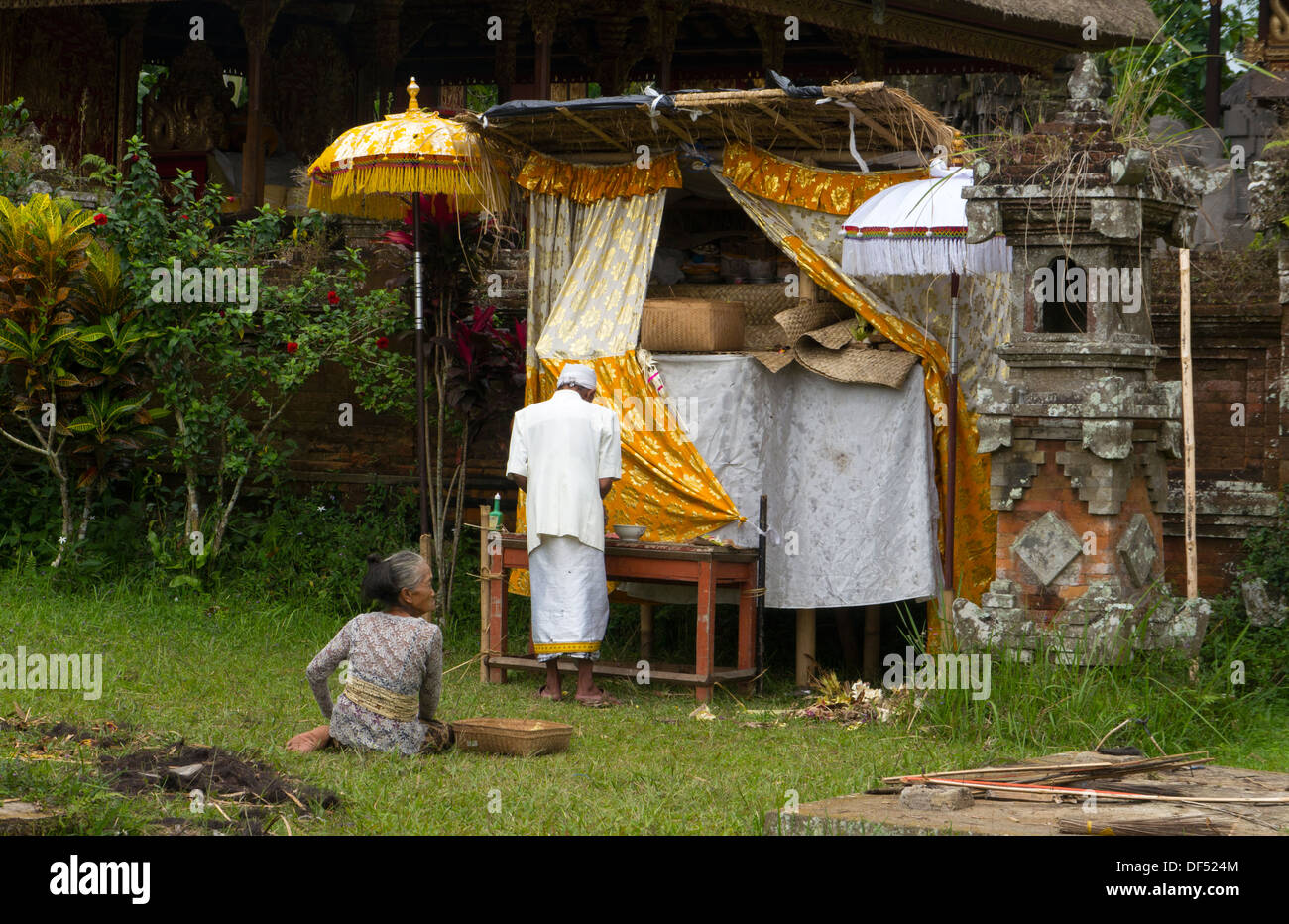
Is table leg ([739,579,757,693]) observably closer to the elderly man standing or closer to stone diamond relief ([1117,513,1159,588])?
the elderly man standing

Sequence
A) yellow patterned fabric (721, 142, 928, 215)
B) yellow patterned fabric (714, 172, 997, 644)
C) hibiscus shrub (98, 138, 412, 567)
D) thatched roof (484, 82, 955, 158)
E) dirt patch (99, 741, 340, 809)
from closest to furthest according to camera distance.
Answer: dirt patch (99, 741, 340, 809), thatched roof (484, 82, 955, 158), yellow patterned fabric (714, 172, 997, 644), yellow patterned fabric (721, 142, 928, 215), hibiscus shrub (98, 138, 412, 567)

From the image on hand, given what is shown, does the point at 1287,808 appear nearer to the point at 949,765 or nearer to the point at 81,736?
the point at 949,765

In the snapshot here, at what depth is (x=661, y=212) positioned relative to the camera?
938 centimetres

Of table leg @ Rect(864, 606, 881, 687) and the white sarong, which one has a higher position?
the white sarong

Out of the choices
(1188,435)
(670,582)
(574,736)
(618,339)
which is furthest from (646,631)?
(1188,435)

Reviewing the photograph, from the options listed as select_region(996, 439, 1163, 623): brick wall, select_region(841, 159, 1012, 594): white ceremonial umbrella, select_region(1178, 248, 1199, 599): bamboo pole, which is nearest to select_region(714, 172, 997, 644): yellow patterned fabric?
select_region(841, 159, 1012, 594): white ceremonial umbrella

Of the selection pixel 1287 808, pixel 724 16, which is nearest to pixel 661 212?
pixel 1287 808

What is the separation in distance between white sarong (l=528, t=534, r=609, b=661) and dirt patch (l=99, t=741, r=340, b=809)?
2.62m

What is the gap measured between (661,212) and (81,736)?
15.2 ft

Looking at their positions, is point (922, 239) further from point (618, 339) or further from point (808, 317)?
point (618, 339)

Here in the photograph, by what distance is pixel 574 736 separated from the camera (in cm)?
745

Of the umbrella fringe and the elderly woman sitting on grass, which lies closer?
the elderly woman sitting on grass

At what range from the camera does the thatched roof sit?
8297 millimetres

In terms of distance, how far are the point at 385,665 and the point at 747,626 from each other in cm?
275
